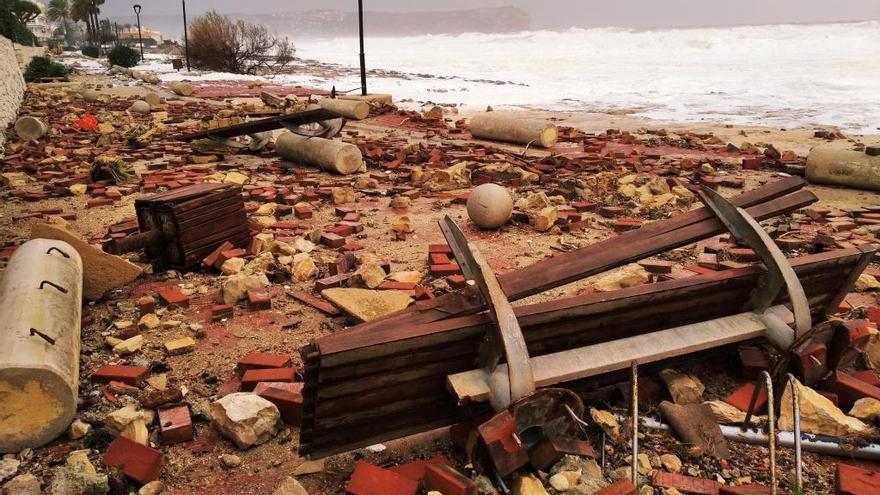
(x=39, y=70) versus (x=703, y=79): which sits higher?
(x=39, y=70)

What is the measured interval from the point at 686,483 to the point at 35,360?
2701 mm

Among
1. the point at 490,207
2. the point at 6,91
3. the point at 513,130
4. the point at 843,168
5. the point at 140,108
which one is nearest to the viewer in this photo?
the point at 490,207

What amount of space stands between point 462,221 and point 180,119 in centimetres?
1049

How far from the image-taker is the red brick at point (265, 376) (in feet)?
9.52

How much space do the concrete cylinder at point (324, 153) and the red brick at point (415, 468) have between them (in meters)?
6.30

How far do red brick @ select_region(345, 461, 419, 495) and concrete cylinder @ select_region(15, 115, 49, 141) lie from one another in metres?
11.5

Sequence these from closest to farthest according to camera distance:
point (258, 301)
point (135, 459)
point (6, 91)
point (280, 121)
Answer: point (135, 459) < point (258, 301) < point (280, 121) < point (6, 91)

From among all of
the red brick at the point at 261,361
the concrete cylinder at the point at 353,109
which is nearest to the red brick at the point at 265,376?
Result: the red brick at the point at 261,361

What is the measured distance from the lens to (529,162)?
841cm

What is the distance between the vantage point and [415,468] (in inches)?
86.0

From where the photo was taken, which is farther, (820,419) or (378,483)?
(820,419)

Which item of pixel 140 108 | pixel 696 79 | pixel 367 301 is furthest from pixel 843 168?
pixel 696 79

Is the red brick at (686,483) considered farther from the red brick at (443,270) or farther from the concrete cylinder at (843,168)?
the concrete cylinder at (843,168)

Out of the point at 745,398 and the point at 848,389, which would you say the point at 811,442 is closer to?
the point at 745,398
